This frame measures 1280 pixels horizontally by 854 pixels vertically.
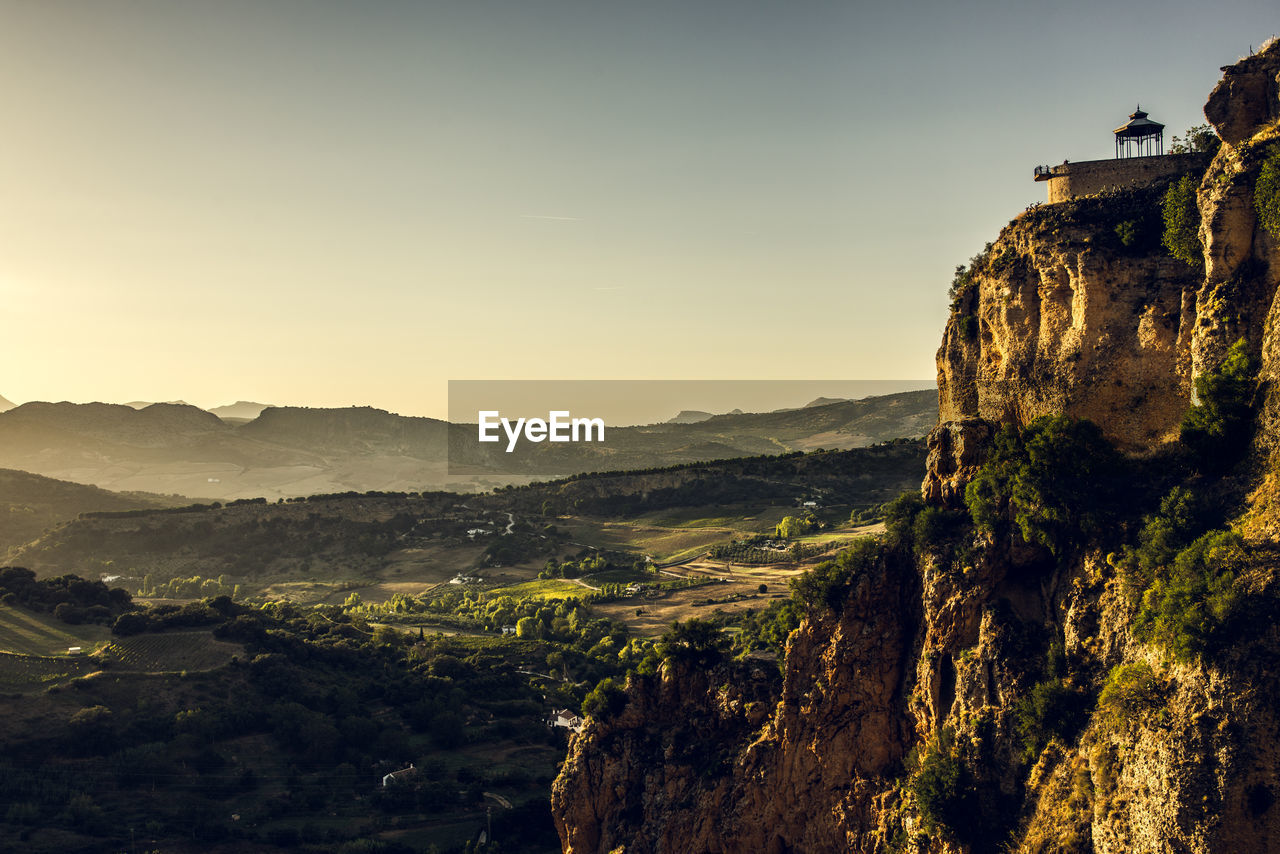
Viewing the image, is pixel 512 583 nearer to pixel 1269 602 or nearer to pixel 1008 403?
pixel 1008 403

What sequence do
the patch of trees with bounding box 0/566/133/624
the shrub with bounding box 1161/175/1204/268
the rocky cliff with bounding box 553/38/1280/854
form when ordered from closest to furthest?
the rocky cliff with bounding box 553/38/1280/854, the shrub with bounding box 1161/175/1204/268, the patch of trees with bounding box 0/566/133/624

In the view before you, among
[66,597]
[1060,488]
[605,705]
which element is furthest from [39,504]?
[1060,488]

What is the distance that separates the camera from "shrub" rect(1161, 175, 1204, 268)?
26.8m

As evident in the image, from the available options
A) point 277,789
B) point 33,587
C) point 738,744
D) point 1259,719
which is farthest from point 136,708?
point 1259,719

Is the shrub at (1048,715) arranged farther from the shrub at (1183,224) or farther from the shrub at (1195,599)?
the shrub at (1183,224)

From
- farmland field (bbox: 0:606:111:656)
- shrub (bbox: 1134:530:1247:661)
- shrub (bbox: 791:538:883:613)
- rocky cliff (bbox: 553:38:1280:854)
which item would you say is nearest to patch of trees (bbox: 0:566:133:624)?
farmland field (bbox: 0:606:111:656)

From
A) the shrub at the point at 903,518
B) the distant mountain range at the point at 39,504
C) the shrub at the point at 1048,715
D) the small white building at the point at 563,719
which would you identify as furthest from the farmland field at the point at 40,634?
the distant mountain range at the point at 39,504

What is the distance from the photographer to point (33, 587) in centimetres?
7556

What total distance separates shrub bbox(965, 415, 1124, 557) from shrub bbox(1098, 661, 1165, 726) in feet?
13.4

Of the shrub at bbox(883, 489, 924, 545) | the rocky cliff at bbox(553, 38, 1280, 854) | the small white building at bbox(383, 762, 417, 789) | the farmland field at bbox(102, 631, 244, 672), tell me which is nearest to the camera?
the rocky cliff at bbox(553, 38, 1280, 854)

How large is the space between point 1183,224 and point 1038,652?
1227 centimetres

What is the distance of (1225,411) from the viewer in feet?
79.8

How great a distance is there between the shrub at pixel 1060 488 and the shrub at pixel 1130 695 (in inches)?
160

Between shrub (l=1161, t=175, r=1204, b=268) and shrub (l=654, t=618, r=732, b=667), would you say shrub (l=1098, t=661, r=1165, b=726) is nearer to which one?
shrub (l=1161, t=175, r=1204, b=268)
